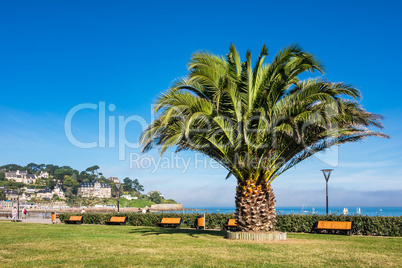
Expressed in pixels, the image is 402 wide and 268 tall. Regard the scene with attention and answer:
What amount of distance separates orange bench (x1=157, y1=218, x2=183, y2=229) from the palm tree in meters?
9.11

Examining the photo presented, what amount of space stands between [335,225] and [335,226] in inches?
2.1

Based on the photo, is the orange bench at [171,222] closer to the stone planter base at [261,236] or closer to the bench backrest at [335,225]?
the bench backrest at [335,225]

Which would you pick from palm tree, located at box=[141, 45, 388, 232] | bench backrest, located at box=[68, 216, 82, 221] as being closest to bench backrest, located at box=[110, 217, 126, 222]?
bench backrest, located at box=[68, 216, 82, 221]

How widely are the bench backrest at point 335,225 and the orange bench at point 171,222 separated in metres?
8.68

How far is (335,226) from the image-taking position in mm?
18484

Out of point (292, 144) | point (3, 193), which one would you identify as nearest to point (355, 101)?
point (292, 144)

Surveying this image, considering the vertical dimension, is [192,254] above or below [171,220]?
above

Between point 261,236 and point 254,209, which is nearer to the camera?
point 261,236

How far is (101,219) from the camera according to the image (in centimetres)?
2808

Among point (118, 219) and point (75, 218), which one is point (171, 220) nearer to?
point (118, 219)

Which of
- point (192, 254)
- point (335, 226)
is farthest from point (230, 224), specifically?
point (192, 254)

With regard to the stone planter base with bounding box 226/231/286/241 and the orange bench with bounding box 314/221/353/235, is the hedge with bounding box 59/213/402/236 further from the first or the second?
the stone planter base with bounding box 226/231/286/241

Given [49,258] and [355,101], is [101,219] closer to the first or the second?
[49,258]

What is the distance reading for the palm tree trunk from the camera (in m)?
14.5
